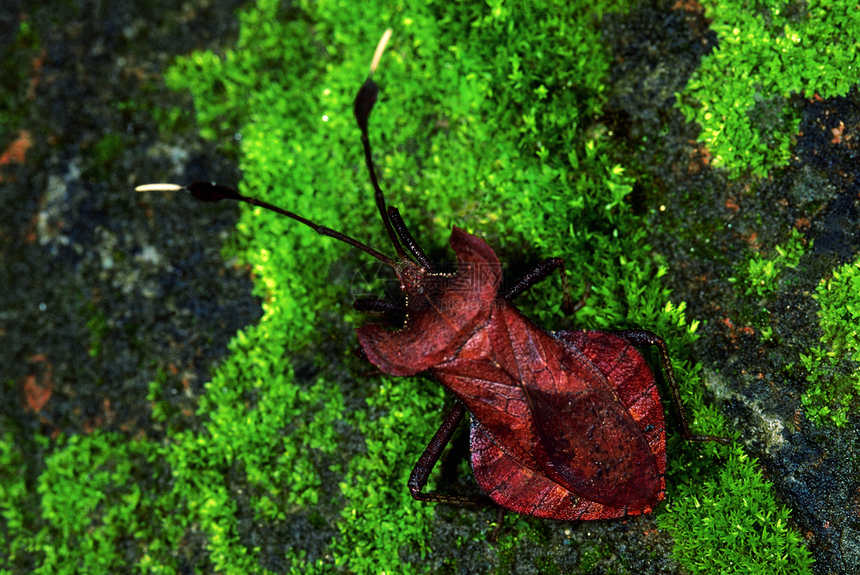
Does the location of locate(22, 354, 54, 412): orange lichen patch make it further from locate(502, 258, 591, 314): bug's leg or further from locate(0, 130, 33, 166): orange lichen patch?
locate(502, 258, 591, 314): bug's leg

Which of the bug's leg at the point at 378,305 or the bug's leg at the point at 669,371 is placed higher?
the bug's leg at the point at 669,371

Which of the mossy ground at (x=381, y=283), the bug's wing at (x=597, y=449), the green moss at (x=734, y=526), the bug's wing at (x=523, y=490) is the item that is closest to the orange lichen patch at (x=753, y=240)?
the mossy ground at (x=381, y=283)

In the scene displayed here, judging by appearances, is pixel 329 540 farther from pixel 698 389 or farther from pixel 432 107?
pixel 432 107

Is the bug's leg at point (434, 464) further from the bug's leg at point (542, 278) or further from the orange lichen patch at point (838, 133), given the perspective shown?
the orange lichen patch at point (838, 133)

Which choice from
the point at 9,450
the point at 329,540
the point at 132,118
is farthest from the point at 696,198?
the point at 9,450

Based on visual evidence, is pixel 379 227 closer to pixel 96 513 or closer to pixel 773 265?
pixel 773 265

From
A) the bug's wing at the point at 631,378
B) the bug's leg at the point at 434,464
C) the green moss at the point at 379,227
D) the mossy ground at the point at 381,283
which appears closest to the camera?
the bug's wing at the point at 631,378

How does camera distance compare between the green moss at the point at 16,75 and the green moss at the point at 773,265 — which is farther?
the green moss at the point at 16,75

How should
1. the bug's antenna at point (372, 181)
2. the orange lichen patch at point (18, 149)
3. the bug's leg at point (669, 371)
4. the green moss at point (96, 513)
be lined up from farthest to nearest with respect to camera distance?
the orange lichen patch at point (18, 149) < the green moss at point (96, 513) < the bug's leg at point (669, 371) < the bug's antenna at point (372, 181)
